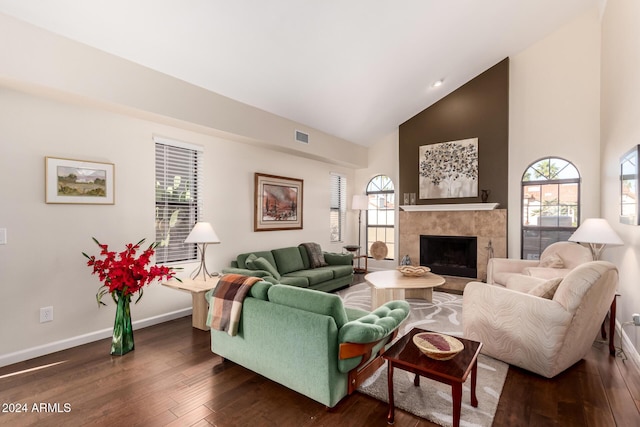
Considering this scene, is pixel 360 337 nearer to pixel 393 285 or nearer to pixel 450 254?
pixel 393 285

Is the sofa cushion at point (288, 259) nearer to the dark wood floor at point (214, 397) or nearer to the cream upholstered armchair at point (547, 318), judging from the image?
the dark wood floor at point (214, 397)

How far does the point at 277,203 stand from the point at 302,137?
4.00 feet

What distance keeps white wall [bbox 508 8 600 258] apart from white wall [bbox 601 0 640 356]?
32 cm

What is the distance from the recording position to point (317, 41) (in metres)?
3.64

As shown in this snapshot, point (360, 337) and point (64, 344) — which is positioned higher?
point (360, 337)

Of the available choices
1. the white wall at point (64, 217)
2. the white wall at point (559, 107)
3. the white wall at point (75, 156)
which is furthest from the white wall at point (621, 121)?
the white wall at point (64, 217)

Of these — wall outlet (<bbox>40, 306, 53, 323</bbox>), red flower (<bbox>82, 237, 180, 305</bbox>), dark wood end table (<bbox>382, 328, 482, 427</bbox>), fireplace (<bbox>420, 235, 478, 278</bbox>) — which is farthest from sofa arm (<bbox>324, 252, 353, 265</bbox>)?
wall outlet (<bbox>40, 306, 53, 323</bbox>)

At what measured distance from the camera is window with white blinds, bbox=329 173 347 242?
687 cm

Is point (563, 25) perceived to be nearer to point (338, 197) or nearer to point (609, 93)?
point (609, 93)

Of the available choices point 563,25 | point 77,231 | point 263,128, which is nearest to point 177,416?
point 77,231

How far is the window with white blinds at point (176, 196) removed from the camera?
154 inches

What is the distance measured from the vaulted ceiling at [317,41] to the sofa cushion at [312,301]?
8.64 ft

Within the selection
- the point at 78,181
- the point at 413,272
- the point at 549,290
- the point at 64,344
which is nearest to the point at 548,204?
the point at 413,272

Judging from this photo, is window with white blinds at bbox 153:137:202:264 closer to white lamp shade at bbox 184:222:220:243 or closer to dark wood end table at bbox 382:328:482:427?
white lamp shade at bbox 184:222:220:243
